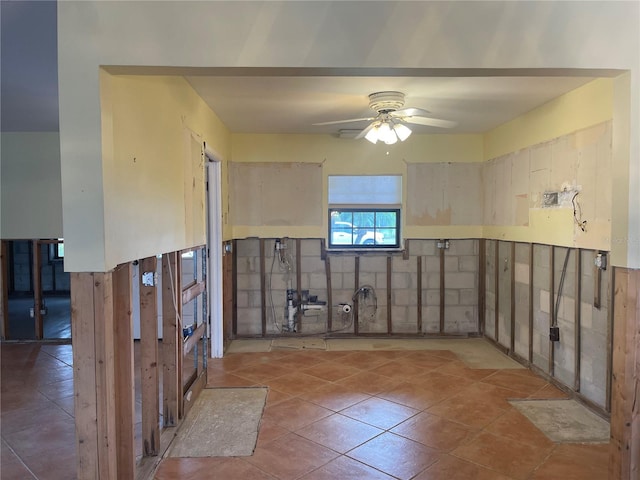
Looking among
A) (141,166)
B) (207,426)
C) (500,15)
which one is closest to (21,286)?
(207,426)

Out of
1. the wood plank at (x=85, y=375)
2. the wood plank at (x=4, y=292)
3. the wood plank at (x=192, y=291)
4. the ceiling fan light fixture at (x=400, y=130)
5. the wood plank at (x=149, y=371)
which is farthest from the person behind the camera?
the wood plank at (x=4, y=292)

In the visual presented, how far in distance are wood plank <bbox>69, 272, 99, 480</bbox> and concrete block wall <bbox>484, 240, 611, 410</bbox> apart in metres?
3.47

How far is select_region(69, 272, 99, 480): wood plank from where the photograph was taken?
196 centimetres

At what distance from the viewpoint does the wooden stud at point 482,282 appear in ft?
18.0

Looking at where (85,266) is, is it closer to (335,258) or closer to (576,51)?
(576,51)

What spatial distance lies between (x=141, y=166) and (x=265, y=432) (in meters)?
2.01

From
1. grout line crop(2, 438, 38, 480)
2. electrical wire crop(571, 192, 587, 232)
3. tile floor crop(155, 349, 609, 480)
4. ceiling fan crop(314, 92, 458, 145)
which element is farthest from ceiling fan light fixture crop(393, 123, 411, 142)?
grout line crop(2, 438, 38, 480)

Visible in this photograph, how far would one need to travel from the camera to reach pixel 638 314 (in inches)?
86.7

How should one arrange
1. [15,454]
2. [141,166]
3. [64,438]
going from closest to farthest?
1. [141,166]
2. [15,454]
3. [64,438]

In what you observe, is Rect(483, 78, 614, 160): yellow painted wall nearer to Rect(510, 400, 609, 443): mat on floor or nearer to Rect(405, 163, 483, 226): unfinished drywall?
Rect(405, 163, 483, 226): unfinished drywall

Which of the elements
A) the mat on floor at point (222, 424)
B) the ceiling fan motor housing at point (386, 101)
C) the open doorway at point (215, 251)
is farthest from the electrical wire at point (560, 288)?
the open doorway at point (215, 251)

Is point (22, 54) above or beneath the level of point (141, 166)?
above

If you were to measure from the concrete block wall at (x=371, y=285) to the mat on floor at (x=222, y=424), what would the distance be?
175 centimetres

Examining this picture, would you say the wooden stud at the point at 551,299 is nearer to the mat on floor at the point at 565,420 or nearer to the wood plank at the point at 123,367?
the mat on floor at the point at 565,420
